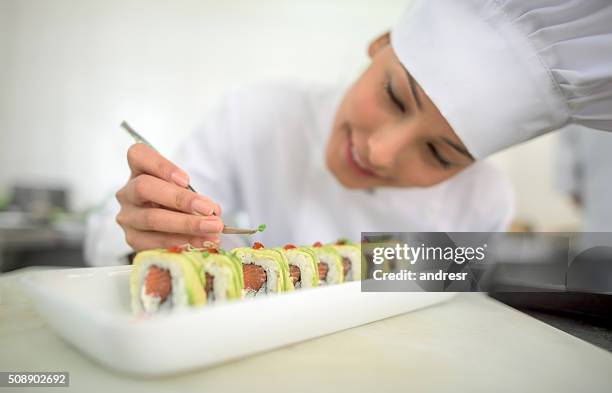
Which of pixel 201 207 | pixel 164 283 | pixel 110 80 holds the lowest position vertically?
pixel 164 283

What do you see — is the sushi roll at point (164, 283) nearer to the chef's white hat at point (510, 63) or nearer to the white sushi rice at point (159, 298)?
the white sushi rice at point (159, 298)

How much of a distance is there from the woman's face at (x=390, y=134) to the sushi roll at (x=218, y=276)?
0.52 metres

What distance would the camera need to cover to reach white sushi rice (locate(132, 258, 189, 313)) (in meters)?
0.62

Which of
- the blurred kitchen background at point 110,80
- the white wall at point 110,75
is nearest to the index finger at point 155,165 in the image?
the white wall at point 110,75

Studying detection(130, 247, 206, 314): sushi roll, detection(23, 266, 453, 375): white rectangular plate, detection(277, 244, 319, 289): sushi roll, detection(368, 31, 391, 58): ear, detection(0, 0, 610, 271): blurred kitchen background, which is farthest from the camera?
detection(0, 0, 610, 271): blurred kitchen background

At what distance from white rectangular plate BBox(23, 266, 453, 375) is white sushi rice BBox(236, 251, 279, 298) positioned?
0.16 m

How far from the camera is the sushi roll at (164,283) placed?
612 mm

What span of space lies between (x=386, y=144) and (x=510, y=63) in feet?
1.01

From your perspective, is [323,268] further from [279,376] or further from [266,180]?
[266,180]

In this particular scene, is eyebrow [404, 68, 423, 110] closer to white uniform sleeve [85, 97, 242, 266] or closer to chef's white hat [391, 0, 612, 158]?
chef's white hat [391, 0, 612, 158]

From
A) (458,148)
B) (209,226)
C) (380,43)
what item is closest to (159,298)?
(209,226)

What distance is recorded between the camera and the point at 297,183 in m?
1.58

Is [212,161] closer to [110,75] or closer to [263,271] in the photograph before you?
[263,271]

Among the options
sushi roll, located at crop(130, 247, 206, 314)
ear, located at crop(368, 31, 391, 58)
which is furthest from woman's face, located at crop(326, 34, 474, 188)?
sushi roll, located at crop(130, 247, 206, 314)
